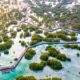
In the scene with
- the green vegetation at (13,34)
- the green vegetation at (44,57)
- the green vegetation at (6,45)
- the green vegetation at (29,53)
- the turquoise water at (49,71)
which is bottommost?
the turquoise water at (49,71)

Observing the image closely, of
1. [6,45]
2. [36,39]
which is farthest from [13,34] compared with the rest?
[6,45]

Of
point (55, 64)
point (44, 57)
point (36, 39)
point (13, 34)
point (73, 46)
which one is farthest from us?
point (13, 34)

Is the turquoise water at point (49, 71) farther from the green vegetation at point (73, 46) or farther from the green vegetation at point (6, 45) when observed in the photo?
the green vegetation at point (6, 45)

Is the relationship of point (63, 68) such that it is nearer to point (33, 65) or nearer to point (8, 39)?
point (33, 65)

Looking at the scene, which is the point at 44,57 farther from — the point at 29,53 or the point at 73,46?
the point at 73,46

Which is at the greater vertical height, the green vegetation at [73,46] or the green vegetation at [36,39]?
the green vegetation at [36,39]

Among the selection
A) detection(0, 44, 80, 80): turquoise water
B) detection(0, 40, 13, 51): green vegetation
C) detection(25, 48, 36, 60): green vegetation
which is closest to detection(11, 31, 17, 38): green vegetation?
detection(0, 40, 13, 51): green vegetation

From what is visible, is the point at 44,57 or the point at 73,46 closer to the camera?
the point at 44,57

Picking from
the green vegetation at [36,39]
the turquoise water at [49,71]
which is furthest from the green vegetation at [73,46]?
the green vegetation at [36,39]

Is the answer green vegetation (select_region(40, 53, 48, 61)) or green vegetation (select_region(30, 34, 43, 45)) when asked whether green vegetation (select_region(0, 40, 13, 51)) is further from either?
green vegetation (select_region(40, 53, 48, 61))

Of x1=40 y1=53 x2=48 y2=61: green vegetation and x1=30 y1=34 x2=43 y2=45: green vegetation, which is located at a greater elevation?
x1=30 y1=34 x2=43 y2=45: green vegetation

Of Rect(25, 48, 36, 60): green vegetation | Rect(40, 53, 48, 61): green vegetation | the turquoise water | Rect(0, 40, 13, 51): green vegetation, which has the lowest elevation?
the turquoise water

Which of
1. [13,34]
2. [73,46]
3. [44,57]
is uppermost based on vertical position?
[13,34]

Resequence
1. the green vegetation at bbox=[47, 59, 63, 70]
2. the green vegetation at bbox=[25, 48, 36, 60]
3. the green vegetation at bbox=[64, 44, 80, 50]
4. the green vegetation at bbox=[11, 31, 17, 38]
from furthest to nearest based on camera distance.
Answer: the green vegetation at bbox=[11, 31, 17, 38], the green vegetation at bbox=[64, 44, 80, 50], the green vegetation at bbox=[25, 48, 36, 60], the green vegetation at bbox=[47, 59, 63, 70]
